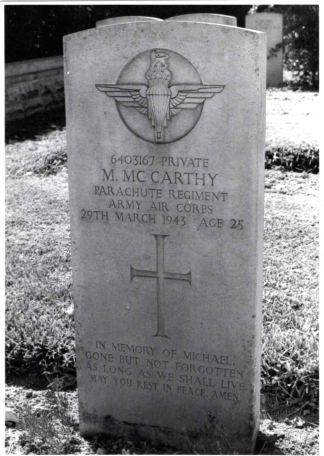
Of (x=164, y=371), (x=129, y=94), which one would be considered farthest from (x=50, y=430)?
(x=129, y=94)

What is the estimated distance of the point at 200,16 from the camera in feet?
9.42

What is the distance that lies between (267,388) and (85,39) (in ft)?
6.60

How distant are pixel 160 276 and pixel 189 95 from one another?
832mm

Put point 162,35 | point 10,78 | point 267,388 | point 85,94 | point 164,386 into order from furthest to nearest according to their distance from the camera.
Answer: point 10,78, point 267,388, point 164,386, point 85,94, point 162,35

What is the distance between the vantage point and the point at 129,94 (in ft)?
9.37

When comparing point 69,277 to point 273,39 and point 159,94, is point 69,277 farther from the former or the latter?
point 273,39

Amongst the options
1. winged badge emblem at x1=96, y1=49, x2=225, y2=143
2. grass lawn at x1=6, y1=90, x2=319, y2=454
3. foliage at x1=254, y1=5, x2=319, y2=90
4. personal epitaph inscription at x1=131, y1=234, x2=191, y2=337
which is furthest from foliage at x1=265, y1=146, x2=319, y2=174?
foliage at x1=254, y1=5, x2=319, y2=90

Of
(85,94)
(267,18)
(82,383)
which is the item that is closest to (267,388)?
(82,383)

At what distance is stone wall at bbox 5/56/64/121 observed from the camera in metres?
11.1

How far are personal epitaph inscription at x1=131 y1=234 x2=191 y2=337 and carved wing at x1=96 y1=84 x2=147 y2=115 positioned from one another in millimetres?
588

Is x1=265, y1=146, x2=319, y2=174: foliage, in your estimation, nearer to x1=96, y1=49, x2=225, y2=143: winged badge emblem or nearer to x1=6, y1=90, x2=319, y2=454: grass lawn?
x1=6, y1=90, x2=319, y2=454: grass lawn

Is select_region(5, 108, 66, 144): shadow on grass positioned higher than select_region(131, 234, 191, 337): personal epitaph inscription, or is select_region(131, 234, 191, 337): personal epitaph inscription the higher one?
select_region(5, 108, 66, 144): shadow on grass

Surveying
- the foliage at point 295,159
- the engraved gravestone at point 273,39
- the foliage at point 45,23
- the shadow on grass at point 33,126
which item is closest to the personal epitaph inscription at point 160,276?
the foliage at point 295,159

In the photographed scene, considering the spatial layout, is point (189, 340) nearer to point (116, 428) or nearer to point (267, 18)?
point (116, 428)
